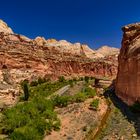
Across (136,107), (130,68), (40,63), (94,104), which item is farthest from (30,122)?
(40,63)

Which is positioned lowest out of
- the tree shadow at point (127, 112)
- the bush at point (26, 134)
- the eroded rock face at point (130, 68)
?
the bush at point (26, 134)

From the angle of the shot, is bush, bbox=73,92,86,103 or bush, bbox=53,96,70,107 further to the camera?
bush, bbox=73,92,86,103

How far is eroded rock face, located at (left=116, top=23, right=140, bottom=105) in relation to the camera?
31.8 m

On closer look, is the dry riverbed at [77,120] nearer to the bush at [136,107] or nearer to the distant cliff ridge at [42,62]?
the bush at [136,107]

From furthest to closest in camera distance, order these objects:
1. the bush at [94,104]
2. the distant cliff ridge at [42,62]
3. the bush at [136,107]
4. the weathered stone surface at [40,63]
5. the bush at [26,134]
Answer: the distant cliff ridge at [42,62] < the weathered stone surface at [40,63] < the bush at [94,104] < the bush at [136,107] < the bush at [26,134]

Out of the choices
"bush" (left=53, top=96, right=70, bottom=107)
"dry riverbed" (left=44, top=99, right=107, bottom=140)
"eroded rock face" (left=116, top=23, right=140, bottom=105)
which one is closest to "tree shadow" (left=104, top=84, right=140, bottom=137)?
"eroded rock face" (left=116, top=23, right=140, bottom=105)

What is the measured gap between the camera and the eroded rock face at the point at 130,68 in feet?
104

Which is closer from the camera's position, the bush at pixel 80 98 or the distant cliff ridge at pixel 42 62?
the bush at pixel 80 98

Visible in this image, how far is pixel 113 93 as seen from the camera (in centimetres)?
4519

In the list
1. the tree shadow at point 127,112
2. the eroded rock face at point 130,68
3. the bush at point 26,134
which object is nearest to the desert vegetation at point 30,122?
the bush at point 26,134

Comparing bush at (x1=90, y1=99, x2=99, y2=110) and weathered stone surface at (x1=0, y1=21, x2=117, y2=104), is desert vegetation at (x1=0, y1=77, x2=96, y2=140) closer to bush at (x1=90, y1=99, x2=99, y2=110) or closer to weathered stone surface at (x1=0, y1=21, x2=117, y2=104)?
bush at (x1=90, y1=99, x2=99, y2=110)

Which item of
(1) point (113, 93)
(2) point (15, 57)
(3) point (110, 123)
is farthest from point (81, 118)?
(2) point (15, 57)

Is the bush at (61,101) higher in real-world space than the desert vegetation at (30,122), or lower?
higher

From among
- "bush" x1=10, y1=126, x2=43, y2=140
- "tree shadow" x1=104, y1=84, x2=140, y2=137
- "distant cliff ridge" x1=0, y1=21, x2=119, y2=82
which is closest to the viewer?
"bush" x1=10, y1=126, x2=43, y2=140
